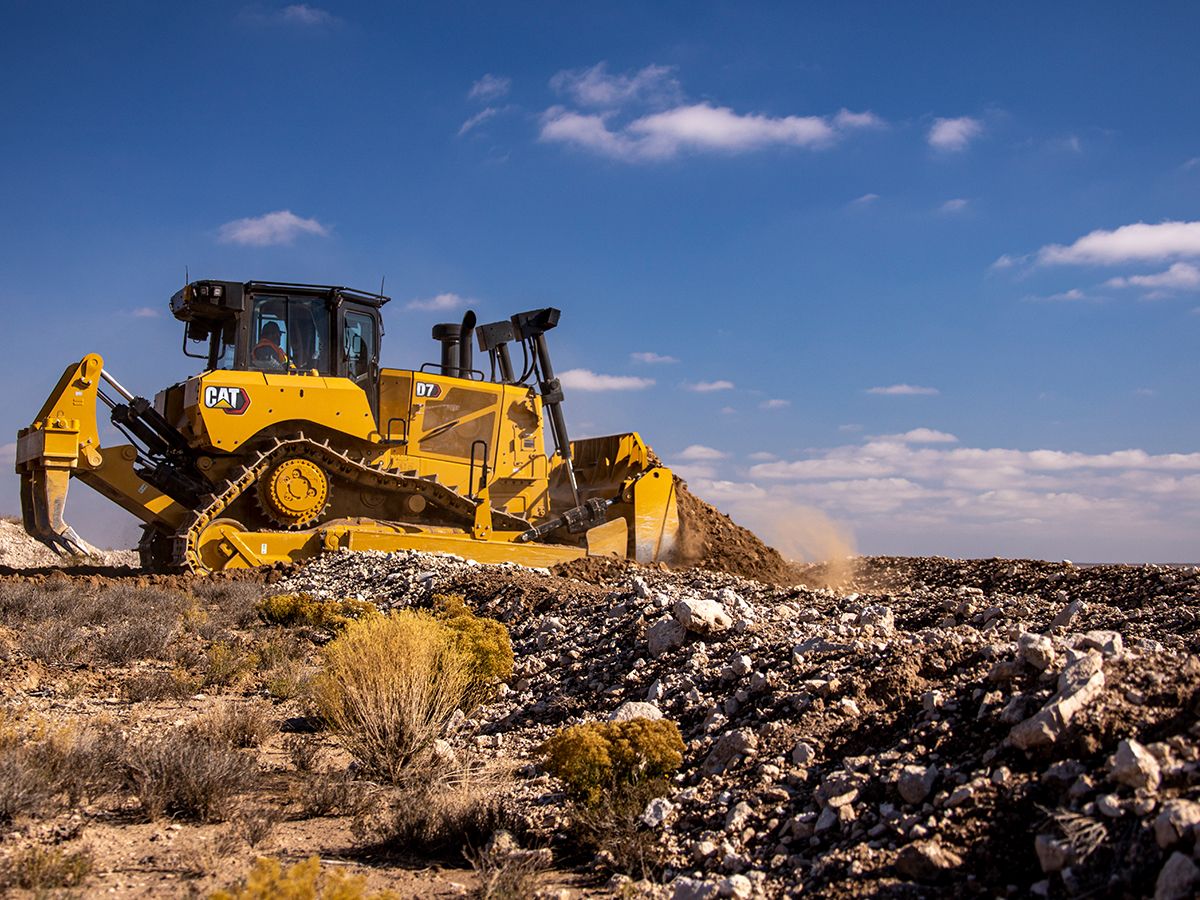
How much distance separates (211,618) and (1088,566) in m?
11.1

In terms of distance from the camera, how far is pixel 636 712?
21.7ft

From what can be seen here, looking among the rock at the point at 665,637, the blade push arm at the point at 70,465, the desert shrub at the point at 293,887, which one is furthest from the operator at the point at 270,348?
the desert shrub at the point at 293,887

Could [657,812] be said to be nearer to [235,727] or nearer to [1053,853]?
[1053,853]

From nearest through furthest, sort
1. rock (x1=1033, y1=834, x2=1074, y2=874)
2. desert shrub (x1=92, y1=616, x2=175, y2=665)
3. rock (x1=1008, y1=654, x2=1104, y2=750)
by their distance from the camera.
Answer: rock (x1=1033, y1=834, x2=1074, y2=874), rock (x1=1008, y1=654, x2=1104, y2=750), desert shrub (x1=92, y1=616, x2=175, y2=665)

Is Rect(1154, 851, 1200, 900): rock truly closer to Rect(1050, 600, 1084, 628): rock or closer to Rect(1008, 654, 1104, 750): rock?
Rect(1008, 654, 1104, 750): rock

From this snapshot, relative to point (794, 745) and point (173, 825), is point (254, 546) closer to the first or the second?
point (173, 825)

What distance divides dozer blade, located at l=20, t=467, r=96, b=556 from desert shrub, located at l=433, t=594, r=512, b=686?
7.77 meters

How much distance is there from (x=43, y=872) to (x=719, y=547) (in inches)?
604

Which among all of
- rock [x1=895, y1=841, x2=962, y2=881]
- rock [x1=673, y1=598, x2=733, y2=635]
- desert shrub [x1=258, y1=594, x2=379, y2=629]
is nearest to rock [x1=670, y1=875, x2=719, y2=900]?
rock [x1=895, y1=841, x2=962, y2=881]

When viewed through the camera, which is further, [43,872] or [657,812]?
[657,812]

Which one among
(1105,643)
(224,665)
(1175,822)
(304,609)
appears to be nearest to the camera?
(1175,822)

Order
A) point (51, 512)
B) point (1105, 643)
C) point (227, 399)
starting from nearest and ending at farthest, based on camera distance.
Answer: point (1105, 643)
point (51, 512)
point (227, 399)

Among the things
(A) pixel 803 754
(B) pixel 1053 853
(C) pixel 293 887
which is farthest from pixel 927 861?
(C) pixel 293 887

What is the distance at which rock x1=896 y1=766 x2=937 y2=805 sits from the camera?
422 cm
